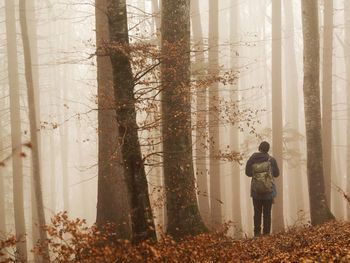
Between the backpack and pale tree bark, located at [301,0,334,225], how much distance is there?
132cm

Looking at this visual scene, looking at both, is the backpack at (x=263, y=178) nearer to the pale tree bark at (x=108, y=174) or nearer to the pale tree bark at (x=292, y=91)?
the pale tree bark at (x=108, y=174)

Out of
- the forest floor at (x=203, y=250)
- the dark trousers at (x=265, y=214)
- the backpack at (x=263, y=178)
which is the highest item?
the backpack at (x=263, y=178)

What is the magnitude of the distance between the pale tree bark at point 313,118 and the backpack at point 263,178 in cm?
132

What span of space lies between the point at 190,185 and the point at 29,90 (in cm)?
906

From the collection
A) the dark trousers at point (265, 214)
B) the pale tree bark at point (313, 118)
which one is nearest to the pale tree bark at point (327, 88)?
the pale tree bark at point (313, 118)

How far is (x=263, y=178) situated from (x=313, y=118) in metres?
2.10

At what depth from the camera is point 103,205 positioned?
9961 mm

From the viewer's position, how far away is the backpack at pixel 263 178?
10.5 meters

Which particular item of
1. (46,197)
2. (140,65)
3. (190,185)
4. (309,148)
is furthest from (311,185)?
(46,197)

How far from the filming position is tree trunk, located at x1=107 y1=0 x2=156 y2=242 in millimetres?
7516

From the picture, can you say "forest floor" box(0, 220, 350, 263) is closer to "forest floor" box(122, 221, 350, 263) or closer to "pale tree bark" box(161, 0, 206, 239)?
"forest floor" box(122, 221, 350, 263)

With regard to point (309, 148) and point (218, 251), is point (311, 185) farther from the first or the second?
point (218, 251)

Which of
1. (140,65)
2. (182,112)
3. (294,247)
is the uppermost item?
(140,65)

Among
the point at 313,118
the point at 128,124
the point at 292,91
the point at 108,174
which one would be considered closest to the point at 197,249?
the point at 128,124
